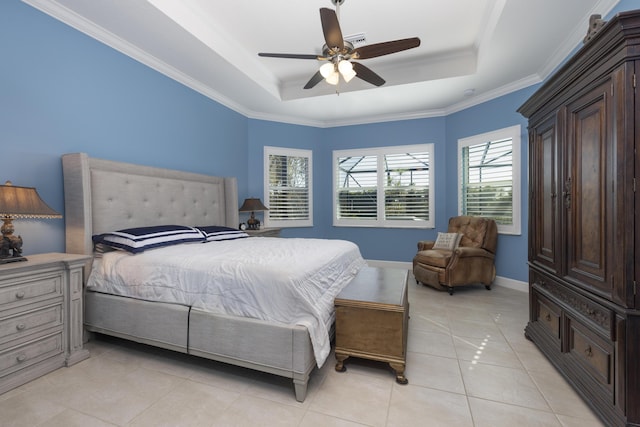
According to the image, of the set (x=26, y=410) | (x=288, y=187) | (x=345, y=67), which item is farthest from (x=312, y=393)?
(x=288, y=187)

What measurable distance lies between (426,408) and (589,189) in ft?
5.16

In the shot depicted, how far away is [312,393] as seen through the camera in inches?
69.9

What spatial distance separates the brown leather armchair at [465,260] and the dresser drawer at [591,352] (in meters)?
1.92

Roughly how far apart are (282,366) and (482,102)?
15.1 feet

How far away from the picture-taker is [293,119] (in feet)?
17.5

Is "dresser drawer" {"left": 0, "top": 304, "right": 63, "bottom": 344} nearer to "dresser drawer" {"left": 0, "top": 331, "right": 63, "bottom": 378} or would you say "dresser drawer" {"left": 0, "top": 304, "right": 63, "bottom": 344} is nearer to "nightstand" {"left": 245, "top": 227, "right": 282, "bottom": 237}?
"dresser drawer" {"left": 0, "top": 331, "right": 63, "bottom": 378}

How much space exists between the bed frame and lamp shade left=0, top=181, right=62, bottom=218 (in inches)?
18.1

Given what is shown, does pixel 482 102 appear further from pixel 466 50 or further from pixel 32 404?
pixel 32 404

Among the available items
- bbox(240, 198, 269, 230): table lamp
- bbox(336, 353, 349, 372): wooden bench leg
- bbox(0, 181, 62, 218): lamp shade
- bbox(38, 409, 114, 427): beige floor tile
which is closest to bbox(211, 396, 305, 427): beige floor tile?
bbox(336, 353, 349, 372): wooden bench leg

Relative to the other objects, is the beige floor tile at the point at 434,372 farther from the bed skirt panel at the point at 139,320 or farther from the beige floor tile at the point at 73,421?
the beige floor tile at the point at 73,421

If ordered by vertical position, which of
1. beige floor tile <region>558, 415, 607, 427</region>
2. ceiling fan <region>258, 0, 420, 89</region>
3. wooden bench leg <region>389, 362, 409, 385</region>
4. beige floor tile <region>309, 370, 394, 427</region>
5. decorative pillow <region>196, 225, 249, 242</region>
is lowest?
beige floor tile <region>558, 415, 607, 427</region>

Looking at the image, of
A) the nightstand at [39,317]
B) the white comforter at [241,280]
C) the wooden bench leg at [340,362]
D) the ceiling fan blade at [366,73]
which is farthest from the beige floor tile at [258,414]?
the ceiling fan blade at [366,73]

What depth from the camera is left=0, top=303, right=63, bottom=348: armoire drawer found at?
5.79 feet

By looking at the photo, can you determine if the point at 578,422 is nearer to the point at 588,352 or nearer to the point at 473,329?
the point at 588,352
